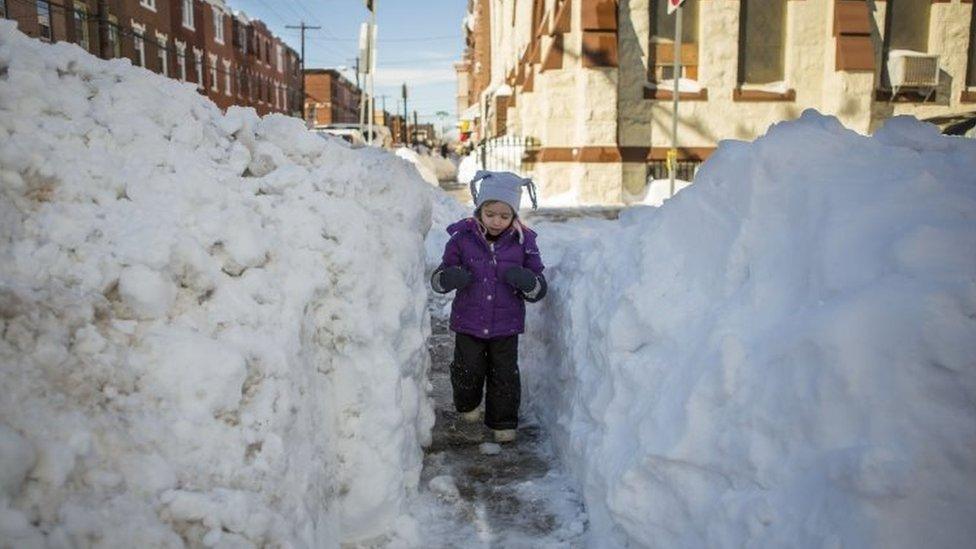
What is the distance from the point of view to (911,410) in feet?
4.83

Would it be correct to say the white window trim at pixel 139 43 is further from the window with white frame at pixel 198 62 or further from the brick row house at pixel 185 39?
the window with white frame at pixel 198 62

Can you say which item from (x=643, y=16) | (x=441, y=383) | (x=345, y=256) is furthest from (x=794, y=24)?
(x=345, y=256)

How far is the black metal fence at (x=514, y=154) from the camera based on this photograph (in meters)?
13.7

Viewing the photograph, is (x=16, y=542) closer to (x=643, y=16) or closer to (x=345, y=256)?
(x=345, y=256)

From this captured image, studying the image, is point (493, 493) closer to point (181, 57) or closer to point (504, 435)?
point (504, 435)

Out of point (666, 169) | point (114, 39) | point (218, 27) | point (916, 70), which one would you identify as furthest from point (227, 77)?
Answer: point (916, 70)

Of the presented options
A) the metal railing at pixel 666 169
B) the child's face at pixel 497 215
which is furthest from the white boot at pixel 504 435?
the metal railing at pixel 666 169

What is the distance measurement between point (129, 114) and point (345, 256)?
97 cm

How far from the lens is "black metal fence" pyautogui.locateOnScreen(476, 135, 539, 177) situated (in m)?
13.7

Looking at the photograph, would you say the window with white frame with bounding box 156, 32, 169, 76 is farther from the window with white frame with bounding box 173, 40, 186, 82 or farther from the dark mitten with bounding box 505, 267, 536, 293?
the dark mitten with bounding box 505, 267, 536, 293

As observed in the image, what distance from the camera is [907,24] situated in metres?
13.8

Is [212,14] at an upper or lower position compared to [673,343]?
upper

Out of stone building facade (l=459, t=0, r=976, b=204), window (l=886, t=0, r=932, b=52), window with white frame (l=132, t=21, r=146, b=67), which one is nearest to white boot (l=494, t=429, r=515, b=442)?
stone building facade (l=459, t=0, r=976, b=204)

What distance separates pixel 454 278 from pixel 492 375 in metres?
0.65
